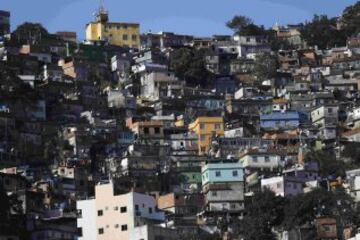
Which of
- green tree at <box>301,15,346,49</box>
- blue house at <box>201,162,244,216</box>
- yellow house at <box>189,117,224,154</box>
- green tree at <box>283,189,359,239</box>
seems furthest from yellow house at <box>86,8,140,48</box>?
green tree at <box>283,189,359,239</box>

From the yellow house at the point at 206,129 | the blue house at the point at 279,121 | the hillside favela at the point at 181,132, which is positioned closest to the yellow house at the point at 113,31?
the hillside favela at the point at 181,132

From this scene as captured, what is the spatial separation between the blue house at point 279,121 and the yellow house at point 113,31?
21.9 metres

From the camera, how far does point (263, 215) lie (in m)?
51.2

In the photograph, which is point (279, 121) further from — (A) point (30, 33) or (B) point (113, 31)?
(B) point (113, 31)

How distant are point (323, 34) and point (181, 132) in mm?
28908

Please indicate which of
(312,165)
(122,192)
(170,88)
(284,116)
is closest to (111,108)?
(170,88)

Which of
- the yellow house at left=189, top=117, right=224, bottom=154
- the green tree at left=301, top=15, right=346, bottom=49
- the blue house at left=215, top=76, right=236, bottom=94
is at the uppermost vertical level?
the green tree at left=301, top=15, right=346, bottom=49

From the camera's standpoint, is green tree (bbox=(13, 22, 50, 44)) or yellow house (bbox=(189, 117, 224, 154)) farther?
green tree (bbox=(13, 22, 50, 44))

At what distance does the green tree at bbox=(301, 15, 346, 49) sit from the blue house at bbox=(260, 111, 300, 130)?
23773 millimetres

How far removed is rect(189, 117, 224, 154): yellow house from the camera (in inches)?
2702

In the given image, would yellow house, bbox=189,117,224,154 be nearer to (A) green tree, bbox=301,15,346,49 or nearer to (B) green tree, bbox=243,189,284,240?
(B) green tree, bbox=243,189,284,240

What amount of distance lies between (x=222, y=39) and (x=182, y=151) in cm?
2719

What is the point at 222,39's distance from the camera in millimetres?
93812

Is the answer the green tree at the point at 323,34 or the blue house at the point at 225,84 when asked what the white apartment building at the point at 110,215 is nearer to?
the blue house at the point at 225,84
